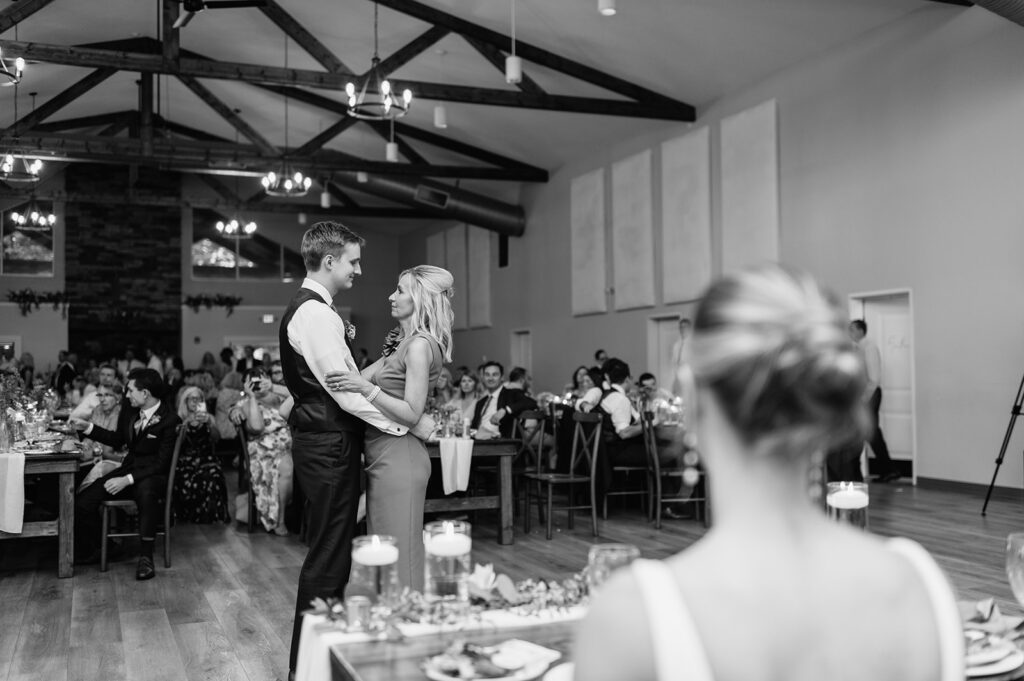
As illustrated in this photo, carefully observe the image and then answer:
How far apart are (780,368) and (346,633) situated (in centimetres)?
105

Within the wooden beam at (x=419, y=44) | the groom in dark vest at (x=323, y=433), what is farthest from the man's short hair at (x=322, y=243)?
the wooden beam at (x=419, y=44)

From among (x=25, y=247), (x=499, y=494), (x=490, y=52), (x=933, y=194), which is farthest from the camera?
(x=25, y=247)

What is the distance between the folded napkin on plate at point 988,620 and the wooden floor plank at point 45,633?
313 centimetres

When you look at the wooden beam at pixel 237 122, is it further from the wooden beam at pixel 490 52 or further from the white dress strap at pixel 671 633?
the white dress strap at pixel 671 633

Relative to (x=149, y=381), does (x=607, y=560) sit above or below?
below

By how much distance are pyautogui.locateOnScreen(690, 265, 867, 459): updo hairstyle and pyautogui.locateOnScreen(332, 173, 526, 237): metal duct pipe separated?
14.1 metres

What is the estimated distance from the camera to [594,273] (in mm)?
13625

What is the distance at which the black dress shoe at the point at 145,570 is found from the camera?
5234mm

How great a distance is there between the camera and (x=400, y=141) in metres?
14.9

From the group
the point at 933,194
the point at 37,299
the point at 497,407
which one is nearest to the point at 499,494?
the point at 497,407

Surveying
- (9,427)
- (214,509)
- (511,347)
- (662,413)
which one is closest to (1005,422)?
(662,413)

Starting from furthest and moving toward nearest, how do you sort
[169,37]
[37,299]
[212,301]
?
[212,301]
[37,299]
[169,37]

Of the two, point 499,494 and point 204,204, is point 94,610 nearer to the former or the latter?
point 499,494

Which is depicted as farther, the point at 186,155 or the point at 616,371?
the point at 186,155
